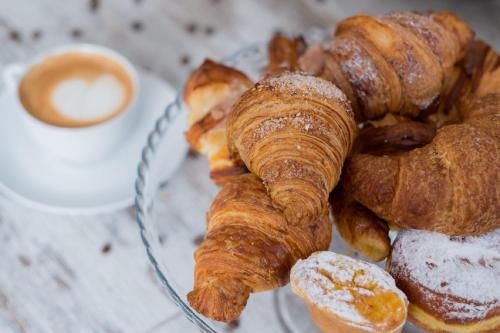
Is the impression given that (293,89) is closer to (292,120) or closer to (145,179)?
(292,120)

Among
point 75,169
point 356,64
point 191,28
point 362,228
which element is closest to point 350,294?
point 362,228

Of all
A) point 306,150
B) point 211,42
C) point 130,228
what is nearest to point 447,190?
point 306,150

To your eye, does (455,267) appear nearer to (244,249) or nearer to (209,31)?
(244,249)

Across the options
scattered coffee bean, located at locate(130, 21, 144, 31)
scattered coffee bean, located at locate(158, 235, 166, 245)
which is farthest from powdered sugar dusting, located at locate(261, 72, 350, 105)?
scattered coffee bean, located at locate(130, 21, 144, 31)

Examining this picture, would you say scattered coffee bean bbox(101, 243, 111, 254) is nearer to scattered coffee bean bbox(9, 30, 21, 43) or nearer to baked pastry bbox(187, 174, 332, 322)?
baked pastry bbox(187, 174, 332, 322)

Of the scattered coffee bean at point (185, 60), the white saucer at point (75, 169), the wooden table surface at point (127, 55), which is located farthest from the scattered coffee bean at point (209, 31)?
the white saucer at point (75, 169)
